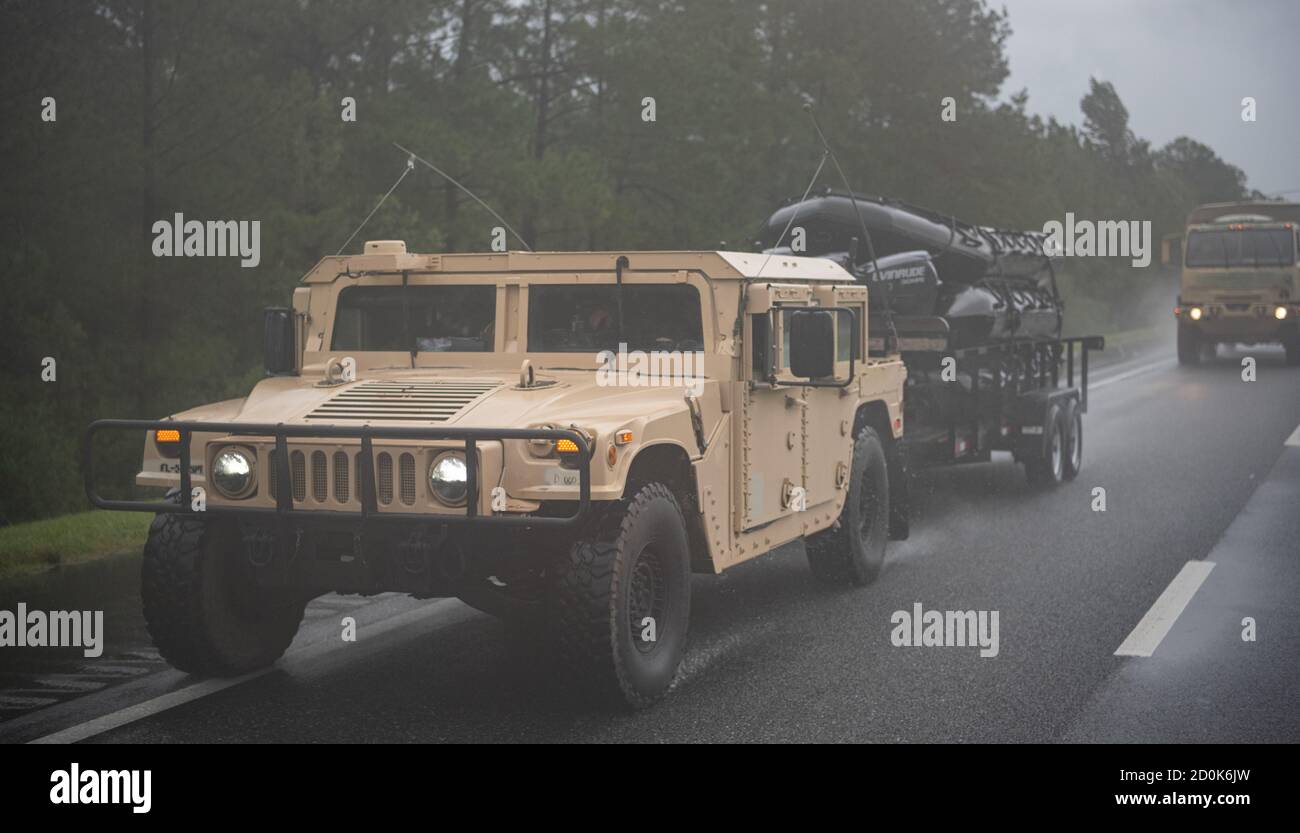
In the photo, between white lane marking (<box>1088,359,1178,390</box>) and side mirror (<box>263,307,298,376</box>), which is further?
white lane marking (<box>1088,359,1178,390</box>)

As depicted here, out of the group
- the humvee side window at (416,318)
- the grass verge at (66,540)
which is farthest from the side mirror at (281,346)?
the grass verge at (66,540)

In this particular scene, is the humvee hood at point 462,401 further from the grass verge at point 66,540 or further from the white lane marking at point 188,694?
the grass verge at point 66,540

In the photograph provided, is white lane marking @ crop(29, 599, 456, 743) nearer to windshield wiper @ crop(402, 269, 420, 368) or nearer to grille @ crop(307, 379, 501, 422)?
grille @ crop(307, 379, 501, 422)

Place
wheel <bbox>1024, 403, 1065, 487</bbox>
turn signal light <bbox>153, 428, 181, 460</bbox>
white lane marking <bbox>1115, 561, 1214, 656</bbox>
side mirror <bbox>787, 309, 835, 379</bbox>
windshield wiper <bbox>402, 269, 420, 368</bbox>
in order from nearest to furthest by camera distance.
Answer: turn signal light <bbox>153, 428, 181, 460</bbox>, side mirror <bbox>787, 309, 835, 379</bbox>, white lane marking <bbox>1115, 561, 1214, 656</bbox>, windshield wiper <bbox>402, 269, 420, 368</bbox>, wheel <bbox>1024, 403, 1065, 487</bbox>

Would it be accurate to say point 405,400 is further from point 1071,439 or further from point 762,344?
point 1071,439

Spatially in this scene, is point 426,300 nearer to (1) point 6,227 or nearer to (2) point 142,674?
(2) point 142,674

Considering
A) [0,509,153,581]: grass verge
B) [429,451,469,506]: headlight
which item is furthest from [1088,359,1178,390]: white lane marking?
[429,451,469,506]: headlight

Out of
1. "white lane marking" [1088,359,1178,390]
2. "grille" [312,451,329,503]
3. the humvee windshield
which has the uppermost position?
the humvee windshield

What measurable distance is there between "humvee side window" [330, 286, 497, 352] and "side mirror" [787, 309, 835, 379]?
159 cm

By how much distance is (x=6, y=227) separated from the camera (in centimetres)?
1797

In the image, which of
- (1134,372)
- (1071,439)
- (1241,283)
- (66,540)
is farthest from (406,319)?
(1241,283)

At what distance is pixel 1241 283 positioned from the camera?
32250mm

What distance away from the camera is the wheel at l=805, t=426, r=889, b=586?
9.66 metres

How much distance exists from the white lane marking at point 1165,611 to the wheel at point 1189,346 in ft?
78.7
